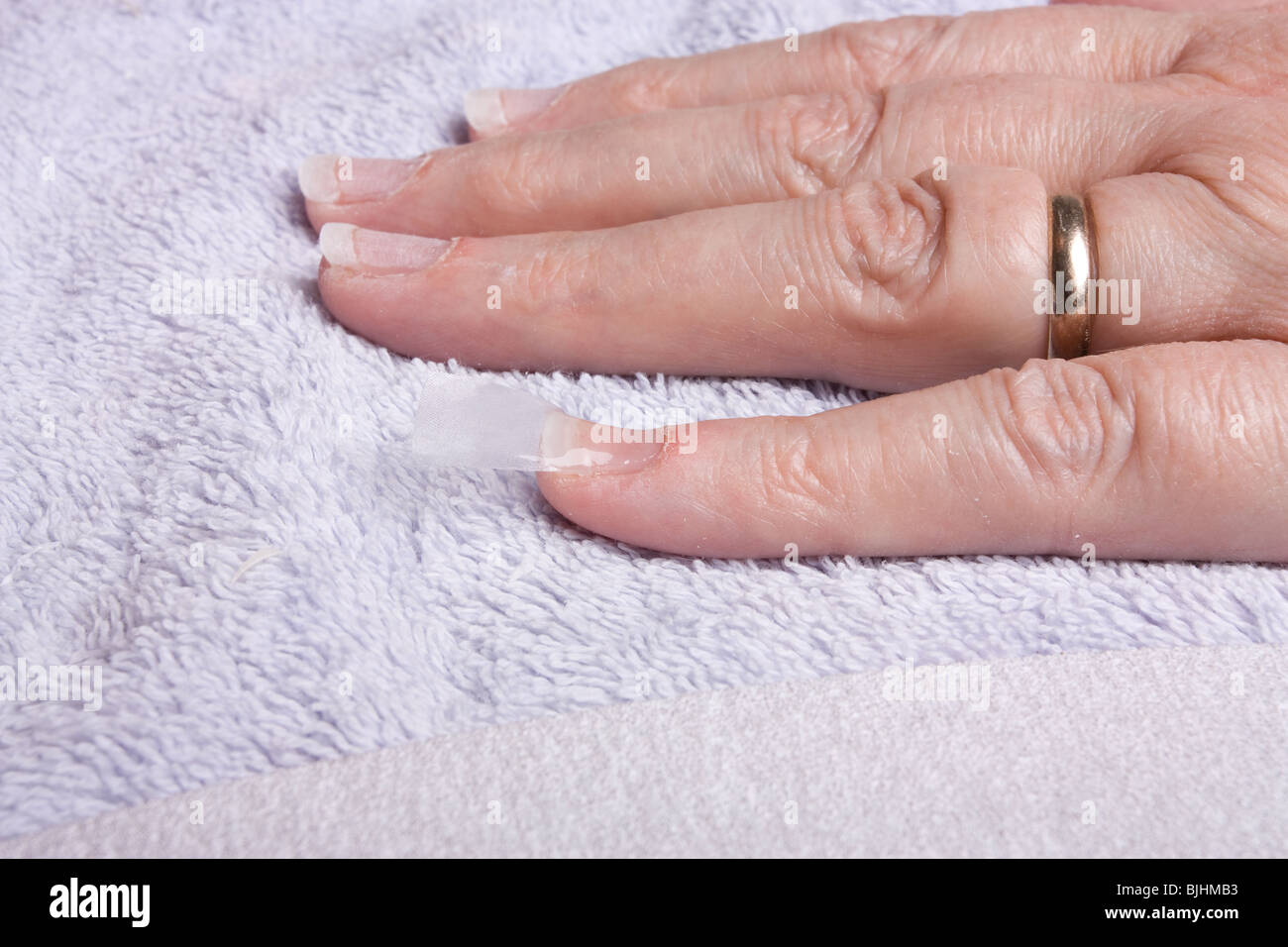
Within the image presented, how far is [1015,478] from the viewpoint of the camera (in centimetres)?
66

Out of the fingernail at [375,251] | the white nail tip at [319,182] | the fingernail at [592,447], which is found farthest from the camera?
the white nail tip at [319,182]

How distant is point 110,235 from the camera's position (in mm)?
928

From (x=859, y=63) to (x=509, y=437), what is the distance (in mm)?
618

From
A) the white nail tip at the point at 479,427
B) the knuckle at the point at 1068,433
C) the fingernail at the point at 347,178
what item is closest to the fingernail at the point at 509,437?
the white nail tip at the point at 479,427

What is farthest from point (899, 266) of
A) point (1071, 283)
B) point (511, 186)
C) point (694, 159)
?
point (511, 186)

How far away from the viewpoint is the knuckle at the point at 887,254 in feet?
2.55

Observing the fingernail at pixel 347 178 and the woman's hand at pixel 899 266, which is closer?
the woman's hand at pixel 899 266

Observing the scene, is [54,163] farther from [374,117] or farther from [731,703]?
[731,703]

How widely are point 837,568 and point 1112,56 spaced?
65 centimetres

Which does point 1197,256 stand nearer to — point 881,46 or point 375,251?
point 881,46

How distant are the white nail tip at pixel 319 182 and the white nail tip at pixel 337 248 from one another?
0.11 meters

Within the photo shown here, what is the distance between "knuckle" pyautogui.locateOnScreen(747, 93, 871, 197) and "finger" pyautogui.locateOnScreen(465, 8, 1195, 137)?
0.40 feet

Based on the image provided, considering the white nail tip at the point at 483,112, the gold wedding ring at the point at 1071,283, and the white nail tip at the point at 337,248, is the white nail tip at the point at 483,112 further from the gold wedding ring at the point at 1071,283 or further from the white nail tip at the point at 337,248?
the gold wedding ring at the point at 1071,283

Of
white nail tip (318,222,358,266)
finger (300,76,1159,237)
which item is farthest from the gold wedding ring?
white nail tip (318,222,358,266)
